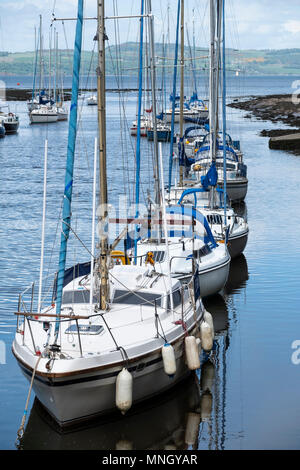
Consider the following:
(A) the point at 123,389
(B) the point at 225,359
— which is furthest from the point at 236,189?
(A) the point at 123,389

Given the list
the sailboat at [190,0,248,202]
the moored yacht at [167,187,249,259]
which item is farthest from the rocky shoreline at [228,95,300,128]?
the moored yacht at [167,187,249,259]

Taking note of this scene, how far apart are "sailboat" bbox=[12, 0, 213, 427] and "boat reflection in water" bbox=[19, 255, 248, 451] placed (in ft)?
0.94

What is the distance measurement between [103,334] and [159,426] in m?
2.12

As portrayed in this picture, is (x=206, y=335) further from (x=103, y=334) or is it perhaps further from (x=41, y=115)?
(x=41, y=115)

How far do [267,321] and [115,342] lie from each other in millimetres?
8080

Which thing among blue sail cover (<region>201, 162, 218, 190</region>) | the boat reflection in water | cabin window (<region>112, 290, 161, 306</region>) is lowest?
the boat reflection in water

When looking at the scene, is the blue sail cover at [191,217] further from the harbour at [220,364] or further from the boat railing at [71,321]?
the boat railing at [71,321]

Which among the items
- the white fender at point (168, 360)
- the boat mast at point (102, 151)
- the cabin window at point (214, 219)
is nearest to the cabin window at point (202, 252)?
the cabin window at point (214, 219)

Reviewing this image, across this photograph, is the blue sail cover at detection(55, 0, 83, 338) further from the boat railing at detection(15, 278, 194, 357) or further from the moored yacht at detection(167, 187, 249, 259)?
the moored yacht at detection(167, 187, 249, 259)

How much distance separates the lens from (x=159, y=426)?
14805 mm

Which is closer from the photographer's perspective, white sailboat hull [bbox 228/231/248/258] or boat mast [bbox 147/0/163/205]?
boat mast [bbox 147/0/163/205]

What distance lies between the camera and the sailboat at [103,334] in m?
13.6

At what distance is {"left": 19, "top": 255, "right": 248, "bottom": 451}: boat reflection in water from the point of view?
46.1ft
